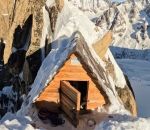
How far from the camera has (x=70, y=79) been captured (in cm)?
1243

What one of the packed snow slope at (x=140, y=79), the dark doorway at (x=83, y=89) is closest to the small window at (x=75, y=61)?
the dark doorway at (x=83, y=89)

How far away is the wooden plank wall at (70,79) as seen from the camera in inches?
482

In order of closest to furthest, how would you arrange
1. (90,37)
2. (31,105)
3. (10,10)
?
(31,105), (90,37), (10,10)

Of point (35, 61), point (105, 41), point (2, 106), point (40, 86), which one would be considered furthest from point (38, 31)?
point (40, 86)

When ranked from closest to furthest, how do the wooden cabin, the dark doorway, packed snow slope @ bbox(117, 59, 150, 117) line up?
the wooden cabin → the dark doorway → packed snow slope @ bbox(117, 59, 150, 117)

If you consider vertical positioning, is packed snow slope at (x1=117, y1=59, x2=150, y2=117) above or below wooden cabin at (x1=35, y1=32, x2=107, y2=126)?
below

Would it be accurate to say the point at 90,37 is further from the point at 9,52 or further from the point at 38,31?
the point at 9,52

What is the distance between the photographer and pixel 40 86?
12.4 m

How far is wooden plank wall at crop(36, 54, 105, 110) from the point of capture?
12234 mm

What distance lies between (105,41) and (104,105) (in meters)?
7.55

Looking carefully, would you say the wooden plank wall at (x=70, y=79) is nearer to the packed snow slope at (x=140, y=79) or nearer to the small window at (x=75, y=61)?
the small window at (x=75, y=61)

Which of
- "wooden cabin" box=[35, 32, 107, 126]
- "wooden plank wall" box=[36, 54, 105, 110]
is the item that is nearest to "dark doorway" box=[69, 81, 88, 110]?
"wooden cabin" box=[35, 32, 107, 126]

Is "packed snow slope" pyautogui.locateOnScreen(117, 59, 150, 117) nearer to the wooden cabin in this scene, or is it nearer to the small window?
the wooden cabin

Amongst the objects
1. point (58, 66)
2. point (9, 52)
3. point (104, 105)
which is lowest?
point (9, 52)
